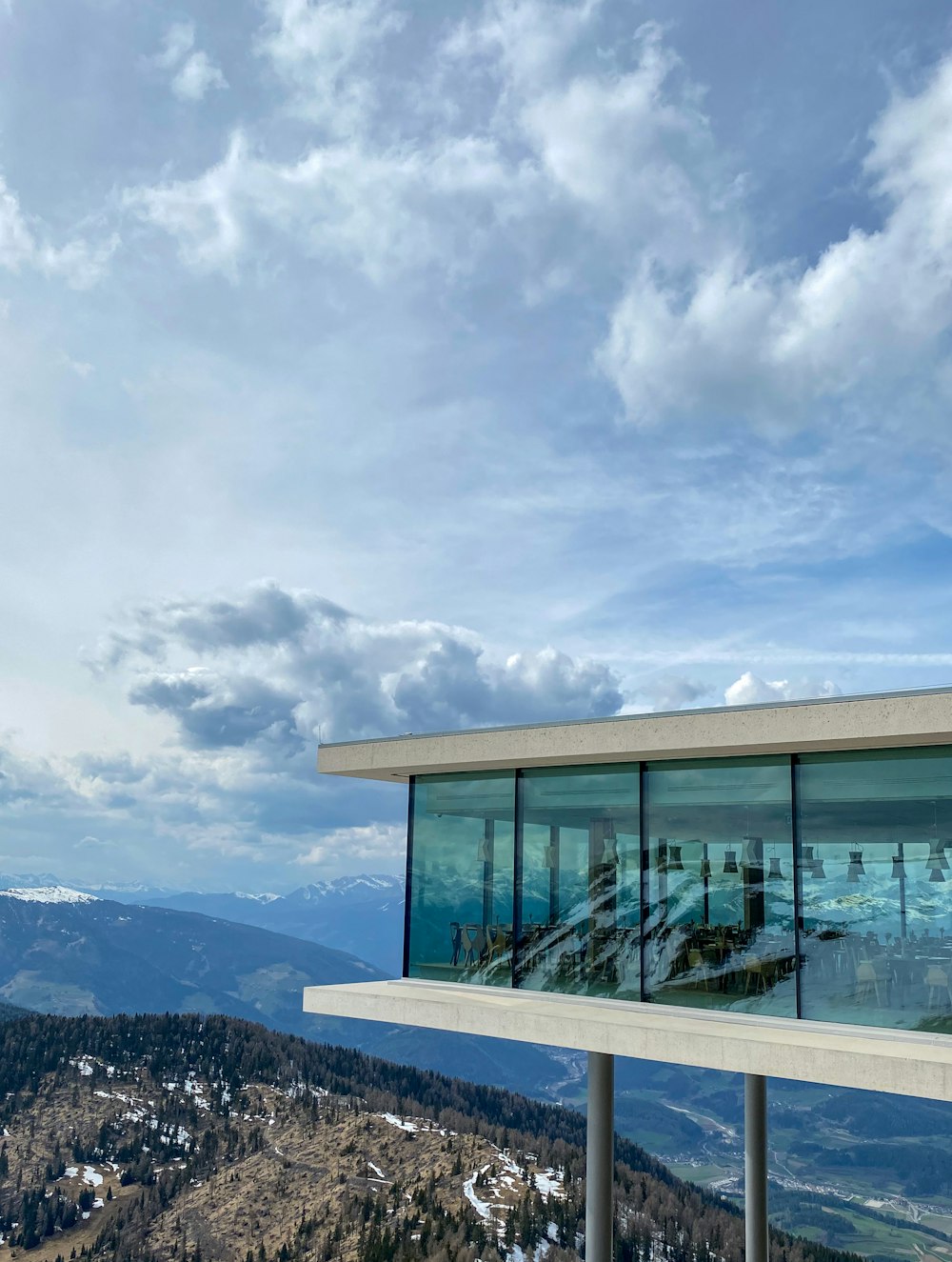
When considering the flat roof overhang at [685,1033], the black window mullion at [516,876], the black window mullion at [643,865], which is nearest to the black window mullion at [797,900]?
the flat roof overhang at [685,1033]

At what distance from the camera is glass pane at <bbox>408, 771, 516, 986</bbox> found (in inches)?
497

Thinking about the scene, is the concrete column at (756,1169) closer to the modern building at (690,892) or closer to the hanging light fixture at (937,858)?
the modern building at (690,892)

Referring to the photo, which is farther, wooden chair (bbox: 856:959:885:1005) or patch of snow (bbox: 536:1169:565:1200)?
patch of snow (bbox: 536:1169:565:1200)

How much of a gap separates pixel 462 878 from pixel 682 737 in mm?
3597

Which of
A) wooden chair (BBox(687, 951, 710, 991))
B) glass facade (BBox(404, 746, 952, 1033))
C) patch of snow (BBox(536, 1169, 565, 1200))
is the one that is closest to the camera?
glass facade (BBox(404, 746, 952, 1033))

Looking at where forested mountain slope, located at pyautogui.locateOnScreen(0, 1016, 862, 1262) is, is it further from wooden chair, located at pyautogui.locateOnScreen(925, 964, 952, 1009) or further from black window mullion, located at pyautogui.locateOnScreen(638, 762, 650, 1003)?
wooden chair, located at pyautogui.locateOnScreen(925, 964, 952, 1009)

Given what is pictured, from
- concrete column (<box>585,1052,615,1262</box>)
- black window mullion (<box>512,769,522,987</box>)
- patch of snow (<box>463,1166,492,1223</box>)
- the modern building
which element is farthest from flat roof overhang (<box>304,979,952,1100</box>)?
patch of snow (<box>463,1166,492,1223</box>)

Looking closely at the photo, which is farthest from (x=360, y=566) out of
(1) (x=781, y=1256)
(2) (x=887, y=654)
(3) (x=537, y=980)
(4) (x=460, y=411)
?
(1) (x=781, y=1256)

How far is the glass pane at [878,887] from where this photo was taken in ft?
31.2

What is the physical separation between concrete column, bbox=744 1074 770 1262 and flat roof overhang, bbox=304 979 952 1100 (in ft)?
17.3

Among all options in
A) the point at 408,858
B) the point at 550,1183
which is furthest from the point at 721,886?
the point at 550,1183

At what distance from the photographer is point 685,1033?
991cm

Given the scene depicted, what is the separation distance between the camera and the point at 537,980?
39.9ft

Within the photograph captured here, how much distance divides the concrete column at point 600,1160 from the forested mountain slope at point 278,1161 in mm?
54740
